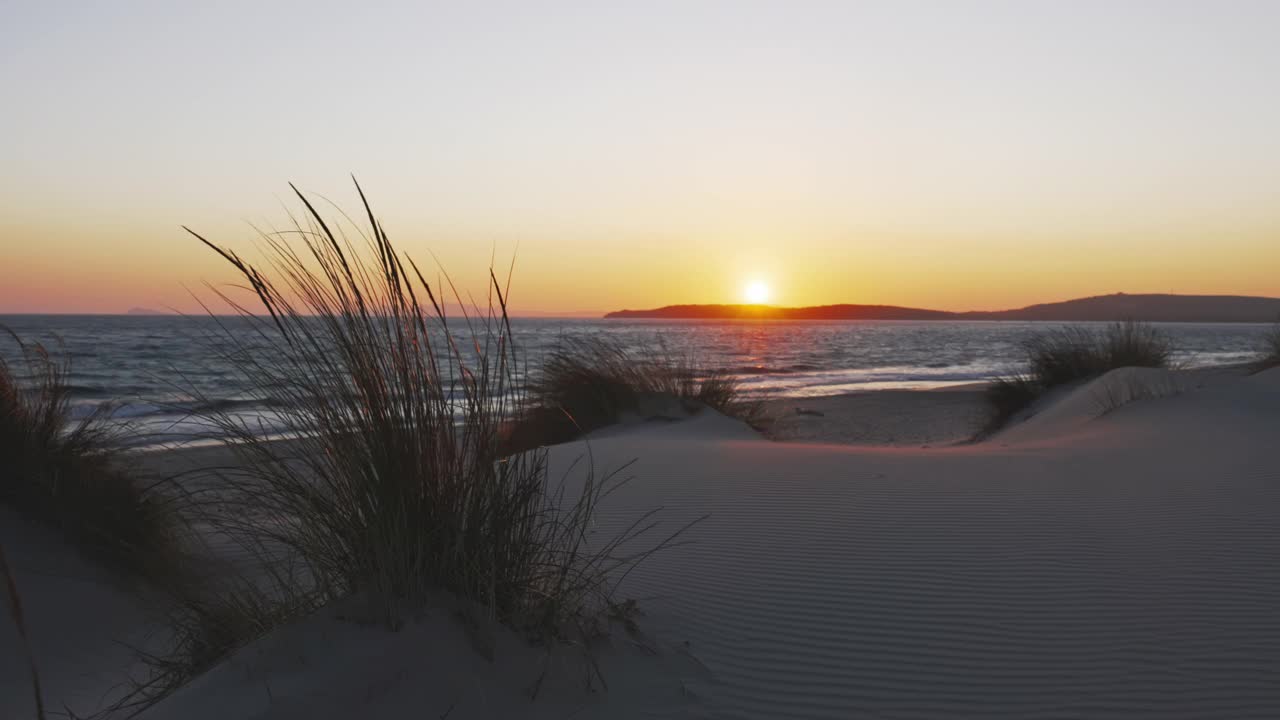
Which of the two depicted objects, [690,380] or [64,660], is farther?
[690,380]

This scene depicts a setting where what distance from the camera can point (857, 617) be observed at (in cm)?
304

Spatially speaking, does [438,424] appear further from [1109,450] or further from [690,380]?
[690,380]

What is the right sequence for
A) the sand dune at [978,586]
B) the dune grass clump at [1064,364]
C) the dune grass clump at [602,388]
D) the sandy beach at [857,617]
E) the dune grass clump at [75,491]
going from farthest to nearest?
the dune grass clump at [1064,364]
the dune grass clump at [602,388]
the dune grass clump at [75,491]
the sand dune at [978,586]
the sandy beach at [857,617]

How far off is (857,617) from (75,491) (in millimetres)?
4026

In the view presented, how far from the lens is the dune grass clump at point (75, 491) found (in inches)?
165

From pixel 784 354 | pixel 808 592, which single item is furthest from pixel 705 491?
pixel 784 354

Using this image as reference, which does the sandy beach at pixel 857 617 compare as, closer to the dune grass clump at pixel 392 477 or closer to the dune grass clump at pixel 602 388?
the dune grass clump at pixel 392 477

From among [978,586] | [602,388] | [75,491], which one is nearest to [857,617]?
[978,586]

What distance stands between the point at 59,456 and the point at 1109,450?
7275 mm

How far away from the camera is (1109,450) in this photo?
257 inches

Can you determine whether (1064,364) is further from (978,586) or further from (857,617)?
(857,617)

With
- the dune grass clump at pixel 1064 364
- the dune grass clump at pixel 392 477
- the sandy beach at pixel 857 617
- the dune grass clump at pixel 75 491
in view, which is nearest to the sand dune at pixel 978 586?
the sandy beach at pixel 857 617

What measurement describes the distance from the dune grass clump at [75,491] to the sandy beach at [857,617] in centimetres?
15

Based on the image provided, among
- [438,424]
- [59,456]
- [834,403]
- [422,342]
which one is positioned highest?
[422,342]
